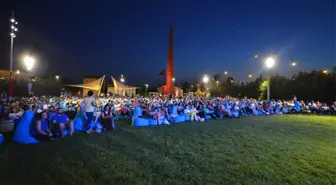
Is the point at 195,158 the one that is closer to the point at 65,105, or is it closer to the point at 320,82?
the point at 65,105

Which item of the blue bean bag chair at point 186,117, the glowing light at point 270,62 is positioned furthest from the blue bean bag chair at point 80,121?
the glowing light at point 270,62

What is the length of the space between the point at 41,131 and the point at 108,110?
3.62 m

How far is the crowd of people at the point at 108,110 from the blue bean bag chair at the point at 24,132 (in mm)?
233

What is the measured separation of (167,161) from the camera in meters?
5.89

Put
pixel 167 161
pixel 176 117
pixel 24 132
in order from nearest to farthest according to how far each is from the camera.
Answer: pixel 167 161, pixel 24 132, pixel 176 117

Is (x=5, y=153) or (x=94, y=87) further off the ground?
(x=94, y=87)

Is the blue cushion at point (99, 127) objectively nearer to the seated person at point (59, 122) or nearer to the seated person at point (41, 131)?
the seated person at point (59, 122)

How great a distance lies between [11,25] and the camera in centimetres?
1445

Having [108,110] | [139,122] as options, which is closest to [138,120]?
[139,122]

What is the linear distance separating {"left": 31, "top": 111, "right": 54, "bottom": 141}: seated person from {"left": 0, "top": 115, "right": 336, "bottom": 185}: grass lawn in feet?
1.61

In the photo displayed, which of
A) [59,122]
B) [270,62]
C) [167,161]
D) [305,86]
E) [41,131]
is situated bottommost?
[167,161]

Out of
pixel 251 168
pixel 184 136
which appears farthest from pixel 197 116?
pixel 251 168

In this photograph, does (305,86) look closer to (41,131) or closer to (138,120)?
(138,120)

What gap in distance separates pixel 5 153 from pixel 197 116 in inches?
452
